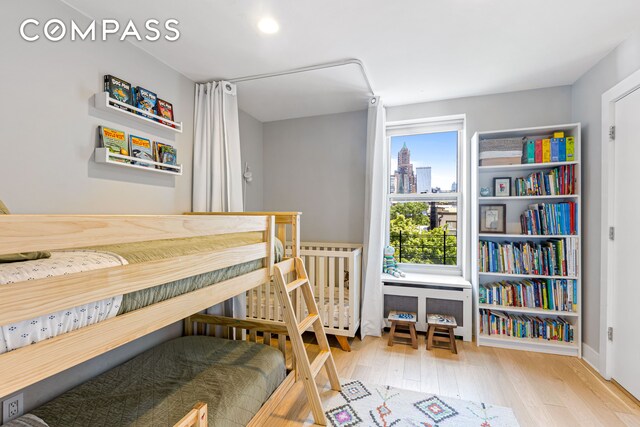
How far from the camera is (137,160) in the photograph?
181 centimetres

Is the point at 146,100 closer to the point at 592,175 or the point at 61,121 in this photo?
the point at 61,121

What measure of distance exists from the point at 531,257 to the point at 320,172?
7.10ft

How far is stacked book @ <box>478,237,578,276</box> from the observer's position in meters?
2.37

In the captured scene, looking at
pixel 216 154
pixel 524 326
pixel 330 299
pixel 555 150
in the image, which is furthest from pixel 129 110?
pixel 524 326

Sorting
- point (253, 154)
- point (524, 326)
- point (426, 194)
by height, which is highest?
point (253, 154)

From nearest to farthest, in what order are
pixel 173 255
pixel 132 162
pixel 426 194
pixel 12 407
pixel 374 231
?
pixel 173 255
pixel 12 407
pixel 132 162
pixel 374 231
pixel 426 194

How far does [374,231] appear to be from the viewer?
9.07 feet

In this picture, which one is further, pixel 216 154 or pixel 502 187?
pixel 502 187

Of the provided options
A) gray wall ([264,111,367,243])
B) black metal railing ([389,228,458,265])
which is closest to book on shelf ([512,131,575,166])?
black metal railing ([389,228,458,265])

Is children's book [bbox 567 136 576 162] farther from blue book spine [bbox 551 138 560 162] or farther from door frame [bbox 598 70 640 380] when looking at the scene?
door frame [bbox 598 70 640 380]

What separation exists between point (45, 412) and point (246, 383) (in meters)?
0.88

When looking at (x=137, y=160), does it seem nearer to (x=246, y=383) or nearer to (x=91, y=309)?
(x=91, y=309)

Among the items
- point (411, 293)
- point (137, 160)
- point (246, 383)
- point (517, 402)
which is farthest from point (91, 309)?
point (411, 293)

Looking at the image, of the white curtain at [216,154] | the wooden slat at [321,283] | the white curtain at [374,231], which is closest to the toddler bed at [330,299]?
the wooden slat at [321,283]
